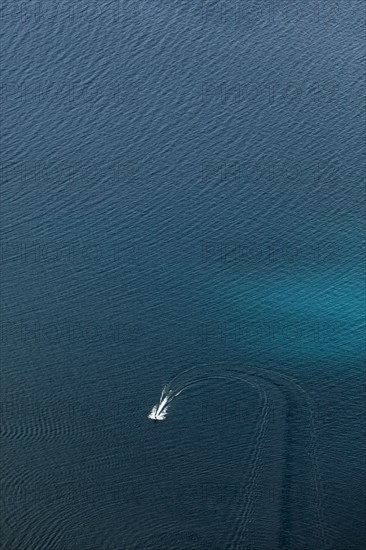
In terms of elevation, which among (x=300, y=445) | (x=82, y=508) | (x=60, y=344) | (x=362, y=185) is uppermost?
(x=362, y=185)

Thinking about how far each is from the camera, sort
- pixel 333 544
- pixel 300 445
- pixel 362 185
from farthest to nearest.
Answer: pixel 362 185, pixel 300 445, pixel 333 544

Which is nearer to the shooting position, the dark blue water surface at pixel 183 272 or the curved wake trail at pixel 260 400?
the curved wake trail at pixel 260 400

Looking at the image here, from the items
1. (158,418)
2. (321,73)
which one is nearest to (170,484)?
(158,418)

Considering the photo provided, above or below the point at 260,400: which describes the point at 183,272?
above

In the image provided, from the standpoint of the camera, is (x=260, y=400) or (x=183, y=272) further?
(x=183, y=272)

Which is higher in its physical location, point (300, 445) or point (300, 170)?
point (300, 170)

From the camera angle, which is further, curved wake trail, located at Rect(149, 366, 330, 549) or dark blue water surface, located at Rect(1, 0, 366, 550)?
dark blue water surface, located at Rect(1, 0, 366, 550)

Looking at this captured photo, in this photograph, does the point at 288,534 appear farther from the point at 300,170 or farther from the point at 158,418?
the point at 300,170

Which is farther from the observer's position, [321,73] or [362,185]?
[321,73]
